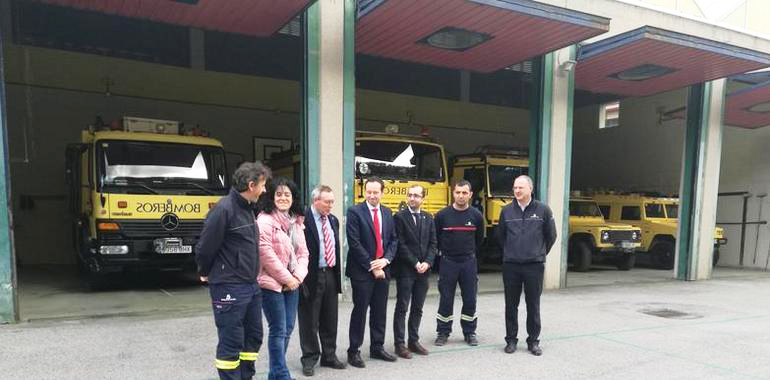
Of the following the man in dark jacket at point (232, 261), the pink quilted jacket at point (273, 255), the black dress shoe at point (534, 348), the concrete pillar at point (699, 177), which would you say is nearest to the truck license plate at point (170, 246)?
the pink quilted jacket at point (273, 255)

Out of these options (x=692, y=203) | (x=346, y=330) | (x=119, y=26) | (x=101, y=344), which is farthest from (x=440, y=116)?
(x=101, y=344)

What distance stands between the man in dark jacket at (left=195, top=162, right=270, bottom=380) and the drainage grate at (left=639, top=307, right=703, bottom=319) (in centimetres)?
592

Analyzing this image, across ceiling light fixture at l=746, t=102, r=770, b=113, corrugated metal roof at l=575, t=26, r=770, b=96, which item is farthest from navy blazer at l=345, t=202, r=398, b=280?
Result: ceiling light fixture at l=746, t=102, r=770, b=113

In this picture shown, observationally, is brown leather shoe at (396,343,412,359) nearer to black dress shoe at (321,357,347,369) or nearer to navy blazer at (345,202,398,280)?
black dress shoe at (321,357,347,369)

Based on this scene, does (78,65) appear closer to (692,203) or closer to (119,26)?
(119,26)

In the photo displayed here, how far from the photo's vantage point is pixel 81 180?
7.74 m

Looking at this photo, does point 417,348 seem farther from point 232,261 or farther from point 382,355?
point 232,261

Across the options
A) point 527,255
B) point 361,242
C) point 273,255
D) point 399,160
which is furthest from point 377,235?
point 399,160

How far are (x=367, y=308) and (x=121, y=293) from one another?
4820 millimetres

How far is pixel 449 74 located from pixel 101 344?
1357 centimetres

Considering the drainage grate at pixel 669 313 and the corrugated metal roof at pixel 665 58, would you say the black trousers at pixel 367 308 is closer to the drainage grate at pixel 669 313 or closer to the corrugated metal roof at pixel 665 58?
the drainage grate at pixel 669 313

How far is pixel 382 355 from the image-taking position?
14.8 ft

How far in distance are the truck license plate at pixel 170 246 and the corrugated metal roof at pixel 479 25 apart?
13.3 feet

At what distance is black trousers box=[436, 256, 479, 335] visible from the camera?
4984 mm
